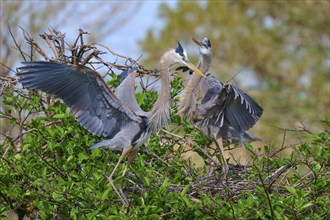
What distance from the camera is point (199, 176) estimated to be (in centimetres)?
464

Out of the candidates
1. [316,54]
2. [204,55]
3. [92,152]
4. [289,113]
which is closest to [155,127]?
[92,152]

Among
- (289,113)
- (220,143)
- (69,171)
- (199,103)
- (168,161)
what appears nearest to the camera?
(69,171)

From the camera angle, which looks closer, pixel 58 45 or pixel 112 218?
pixel 112 218

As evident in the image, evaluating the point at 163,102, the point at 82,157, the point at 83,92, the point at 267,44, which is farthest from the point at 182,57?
the point at 267,44

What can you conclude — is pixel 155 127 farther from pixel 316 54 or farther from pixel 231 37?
pixel 231 37

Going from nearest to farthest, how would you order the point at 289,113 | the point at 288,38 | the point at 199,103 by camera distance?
the point at 199,103 < the point at 289,113 < the point at 288,38

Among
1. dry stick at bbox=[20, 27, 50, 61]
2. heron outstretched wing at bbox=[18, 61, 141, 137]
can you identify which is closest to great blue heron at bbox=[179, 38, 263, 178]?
heron outstretched wing at bbox=[18, 61, 141, 137]

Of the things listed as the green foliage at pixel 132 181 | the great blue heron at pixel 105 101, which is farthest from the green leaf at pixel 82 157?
the great blue heron at pixel 105 101

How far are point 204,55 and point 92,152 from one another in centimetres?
154

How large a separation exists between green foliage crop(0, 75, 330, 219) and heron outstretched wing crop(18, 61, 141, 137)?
0.30 ft

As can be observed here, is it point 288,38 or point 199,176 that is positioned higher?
point 288,38

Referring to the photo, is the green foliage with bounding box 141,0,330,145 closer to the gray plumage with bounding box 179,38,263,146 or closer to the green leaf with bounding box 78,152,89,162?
the gray plumage with bounding box 179,38,263,146

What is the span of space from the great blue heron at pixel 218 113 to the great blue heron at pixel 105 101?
0.43 m

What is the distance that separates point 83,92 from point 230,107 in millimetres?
1111
